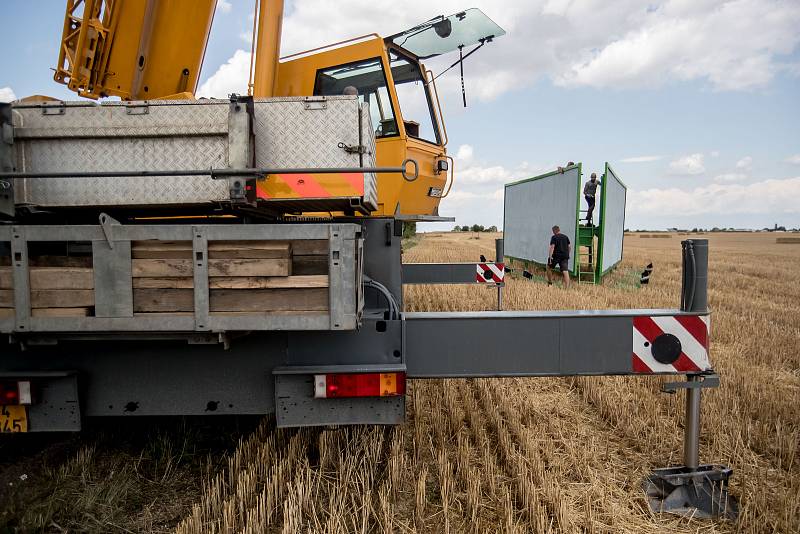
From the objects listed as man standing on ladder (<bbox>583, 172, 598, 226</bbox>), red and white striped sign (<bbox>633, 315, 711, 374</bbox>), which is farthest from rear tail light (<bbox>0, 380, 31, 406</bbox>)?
man standing on ladder (<bbox>583, 172, 598, 226</bbox>)

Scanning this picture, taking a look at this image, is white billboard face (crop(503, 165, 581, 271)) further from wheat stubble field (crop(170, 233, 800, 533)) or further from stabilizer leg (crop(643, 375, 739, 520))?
stabilizer leg (crop(643, 375, 739, 520))

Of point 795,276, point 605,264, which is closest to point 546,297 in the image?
point 605,264

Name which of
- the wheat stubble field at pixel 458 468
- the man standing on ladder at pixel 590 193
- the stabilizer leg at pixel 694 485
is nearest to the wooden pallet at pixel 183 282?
the wheat stubble field at pixel 458 468

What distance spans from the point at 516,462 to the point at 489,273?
425 centimetres

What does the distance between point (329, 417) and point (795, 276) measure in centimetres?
1792

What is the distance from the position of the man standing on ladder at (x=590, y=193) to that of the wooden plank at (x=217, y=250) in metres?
11.8

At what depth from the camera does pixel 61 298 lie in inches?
84.7

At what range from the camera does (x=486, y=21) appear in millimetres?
5172

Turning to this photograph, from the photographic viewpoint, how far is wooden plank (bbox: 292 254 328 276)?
2.24m

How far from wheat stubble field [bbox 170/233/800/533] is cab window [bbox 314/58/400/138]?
98.2 inches

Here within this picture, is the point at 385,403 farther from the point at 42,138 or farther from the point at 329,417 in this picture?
the point at 42,138

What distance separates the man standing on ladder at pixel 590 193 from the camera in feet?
41.0

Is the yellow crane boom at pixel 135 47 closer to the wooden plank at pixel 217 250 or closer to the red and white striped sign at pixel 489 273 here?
the wooden plank at pixel 217 250

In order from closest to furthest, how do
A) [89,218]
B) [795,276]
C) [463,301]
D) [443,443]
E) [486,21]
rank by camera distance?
[89,218], [443,443], [486,21], [463,301], [795,276]
